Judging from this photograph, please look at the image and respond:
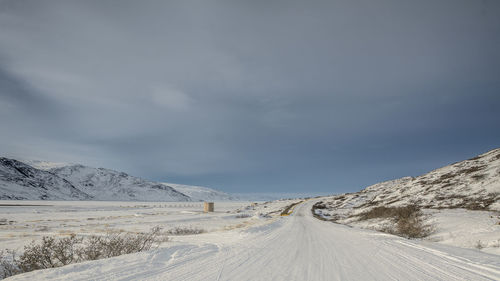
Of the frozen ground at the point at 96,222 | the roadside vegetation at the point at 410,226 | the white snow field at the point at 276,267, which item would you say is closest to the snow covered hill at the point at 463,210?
the roadside vegetation at the point at 410,226

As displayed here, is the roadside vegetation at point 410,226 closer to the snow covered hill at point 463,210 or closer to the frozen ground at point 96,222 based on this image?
the snow covered hill at point 463,210

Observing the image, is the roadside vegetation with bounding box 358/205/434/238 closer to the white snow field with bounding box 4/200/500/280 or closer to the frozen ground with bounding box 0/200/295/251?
the white snow field with bounding box 4/200/500/280

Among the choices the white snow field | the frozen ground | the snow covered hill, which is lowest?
the frozen ground

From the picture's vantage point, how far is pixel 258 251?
809cm

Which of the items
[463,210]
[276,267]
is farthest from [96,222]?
[463,210]

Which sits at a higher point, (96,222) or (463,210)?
(463,210)

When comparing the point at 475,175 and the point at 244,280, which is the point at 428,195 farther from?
the point at 244,280

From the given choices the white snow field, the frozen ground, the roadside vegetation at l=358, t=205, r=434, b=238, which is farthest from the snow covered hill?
the frozen ground

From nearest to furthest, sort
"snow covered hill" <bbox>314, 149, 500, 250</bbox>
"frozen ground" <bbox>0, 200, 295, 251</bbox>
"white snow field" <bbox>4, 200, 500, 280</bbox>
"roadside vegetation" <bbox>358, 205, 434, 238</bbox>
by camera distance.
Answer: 1. "white snow field" <bbox>4, 200, 500, 280</bbox>
2. "snow covered hill" <bbox>314, 149, 500, 250</bbox>
3. "roadside vegetation" <bbox>358, 205, 434, 238</bbox>
4. "frozen ground" <bbox>0, 200, 295, 251</bbox>

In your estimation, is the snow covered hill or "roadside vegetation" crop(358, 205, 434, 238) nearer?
the snow covered hill

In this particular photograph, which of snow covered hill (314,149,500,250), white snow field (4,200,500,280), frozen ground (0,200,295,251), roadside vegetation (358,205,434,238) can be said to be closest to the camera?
white snow field (4,200,500,280)

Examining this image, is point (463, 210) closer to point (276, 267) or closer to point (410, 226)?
point (410, 226)

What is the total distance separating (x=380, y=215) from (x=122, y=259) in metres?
22.9

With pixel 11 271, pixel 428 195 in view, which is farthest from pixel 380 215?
pixel 11 271
